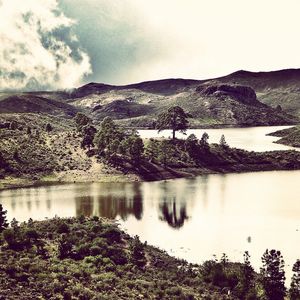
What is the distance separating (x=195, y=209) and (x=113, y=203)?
70.1ft

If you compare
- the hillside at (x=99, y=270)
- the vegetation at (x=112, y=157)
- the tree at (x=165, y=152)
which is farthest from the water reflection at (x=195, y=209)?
the tree at (x=165, y=152)

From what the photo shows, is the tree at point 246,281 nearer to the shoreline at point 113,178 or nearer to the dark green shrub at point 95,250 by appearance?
the dark green shrub at point 95,250

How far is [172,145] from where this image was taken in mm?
171750

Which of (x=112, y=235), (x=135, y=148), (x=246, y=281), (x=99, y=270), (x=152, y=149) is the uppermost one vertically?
(x=135, y=148)

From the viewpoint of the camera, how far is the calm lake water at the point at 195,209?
72.5 m

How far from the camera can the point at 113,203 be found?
351ft

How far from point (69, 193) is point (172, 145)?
205 feet

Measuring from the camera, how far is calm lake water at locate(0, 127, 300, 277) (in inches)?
2854

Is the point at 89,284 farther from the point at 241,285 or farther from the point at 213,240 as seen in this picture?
the point at 213,240

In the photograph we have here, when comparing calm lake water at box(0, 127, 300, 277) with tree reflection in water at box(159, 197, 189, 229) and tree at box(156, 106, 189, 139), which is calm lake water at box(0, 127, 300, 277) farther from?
tree at box(156, 106, 189, 139)

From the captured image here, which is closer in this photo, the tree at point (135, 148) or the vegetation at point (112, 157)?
the vegetation at point (112, 157)

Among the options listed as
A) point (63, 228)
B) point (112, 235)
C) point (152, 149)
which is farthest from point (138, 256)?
point (152, 149)

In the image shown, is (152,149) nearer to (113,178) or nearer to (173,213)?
(113,178)

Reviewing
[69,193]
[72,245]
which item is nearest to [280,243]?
[72,245]
